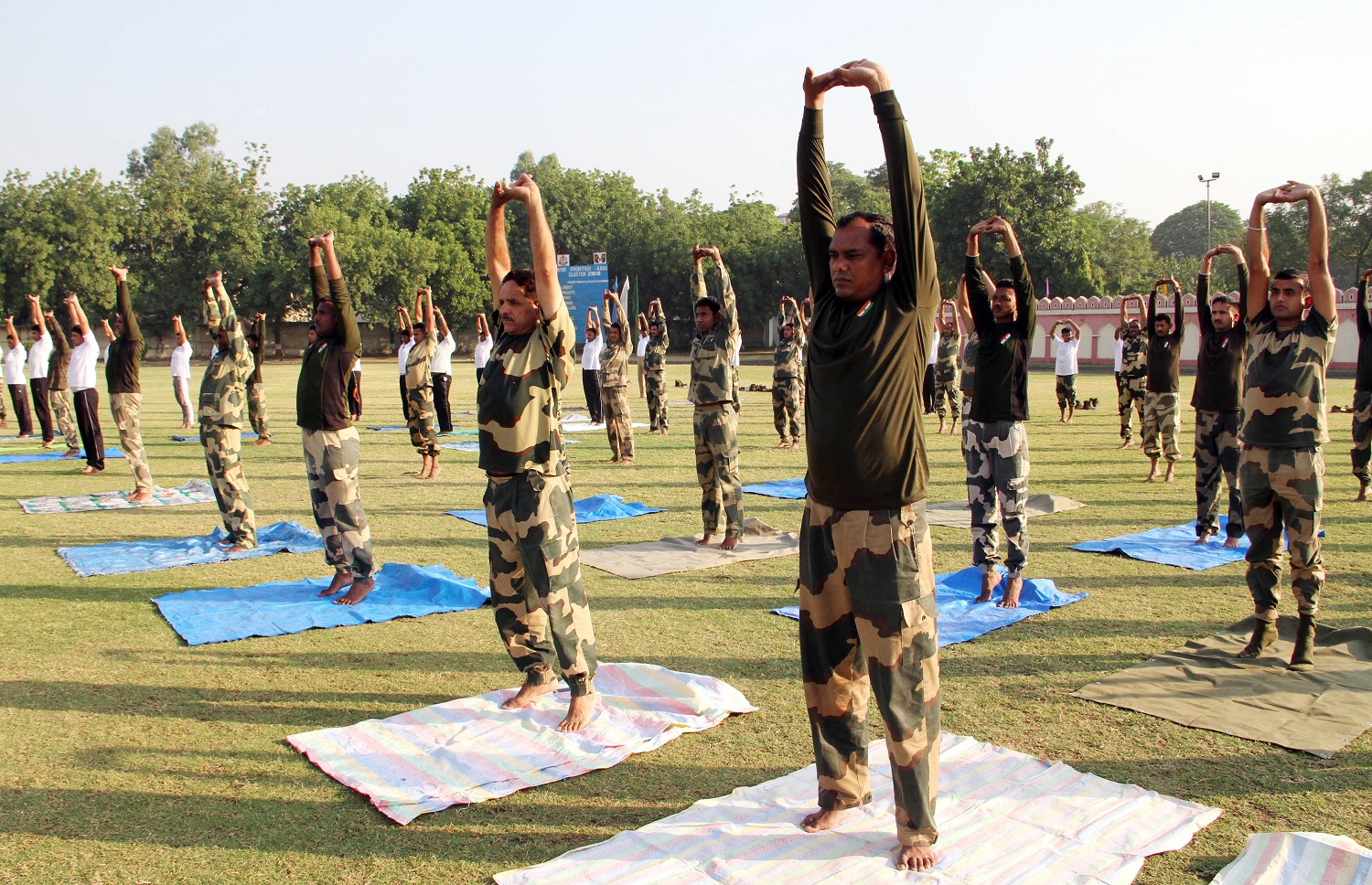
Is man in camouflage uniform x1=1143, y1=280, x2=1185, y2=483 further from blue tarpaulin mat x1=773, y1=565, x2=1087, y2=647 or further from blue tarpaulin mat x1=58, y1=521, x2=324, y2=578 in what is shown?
blue tarpaulin mat x1=58, y1=521, x2=324, y2=578

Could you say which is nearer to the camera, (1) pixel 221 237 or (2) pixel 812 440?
(2) pixel 812 440

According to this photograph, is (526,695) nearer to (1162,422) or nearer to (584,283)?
(1162,422)

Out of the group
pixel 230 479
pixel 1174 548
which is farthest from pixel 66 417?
pixel 1174 548

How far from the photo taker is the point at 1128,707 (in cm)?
494

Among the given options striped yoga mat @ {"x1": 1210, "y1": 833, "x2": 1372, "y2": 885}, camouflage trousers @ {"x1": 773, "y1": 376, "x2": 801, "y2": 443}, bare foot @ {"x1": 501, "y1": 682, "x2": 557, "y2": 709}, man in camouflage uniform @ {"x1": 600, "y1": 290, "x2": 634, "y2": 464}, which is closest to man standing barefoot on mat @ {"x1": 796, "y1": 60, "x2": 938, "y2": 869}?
striped yoga mat @ {"x1": 1210, "y1": 833, "x2": 1372, "y2": 885}

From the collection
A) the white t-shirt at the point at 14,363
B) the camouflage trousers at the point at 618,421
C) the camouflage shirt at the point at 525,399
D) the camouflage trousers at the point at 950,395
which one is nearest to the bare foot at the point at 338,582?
the camouflage shirt at the point at 525,399

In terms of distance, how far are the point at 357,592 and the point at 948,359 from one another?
480 inches

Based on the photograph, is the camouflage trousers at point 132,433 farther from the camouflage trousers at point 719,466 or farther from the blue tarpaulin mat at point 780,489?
the blue tarpaulin mat at point 780,489

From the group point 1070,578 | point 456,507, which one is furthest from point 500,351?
point 456,507

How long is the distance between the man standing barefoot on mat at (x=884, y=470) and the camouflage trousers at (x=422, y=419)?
1036 cm

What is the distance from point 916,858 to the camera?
131 inches

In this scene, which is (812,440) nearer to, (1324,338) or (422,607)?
(1324,338)

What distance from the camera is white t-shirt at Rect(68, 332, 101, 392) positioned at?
12.9 meters

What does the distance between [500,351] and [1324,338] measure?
456cm
